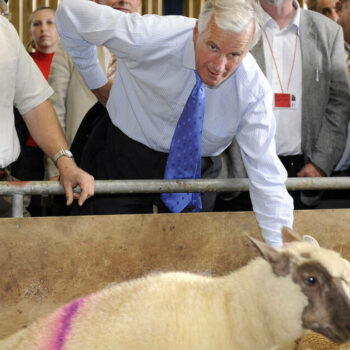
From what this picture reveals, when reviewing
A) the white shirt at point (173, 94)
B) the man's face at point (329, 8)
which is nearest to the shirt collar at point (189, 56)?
the white shirt at point (173, 94)

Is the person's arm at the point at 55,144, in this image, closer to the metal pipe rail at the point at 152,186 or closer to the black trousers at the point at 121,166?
the metal pipe rail at the point at 152,186

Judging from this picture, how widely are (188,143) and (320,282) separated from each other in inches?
28.7

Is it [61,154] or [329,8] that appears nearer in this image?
[61,154]

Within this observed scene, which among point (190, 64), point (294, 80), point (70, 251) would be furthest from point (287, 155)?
point (70, 251)

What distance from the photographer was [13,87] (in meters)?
1.99

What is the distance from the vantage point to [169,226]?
6.46 feet

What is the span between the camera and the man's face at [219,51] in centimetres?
182

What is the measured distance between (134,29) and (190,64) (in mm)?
219

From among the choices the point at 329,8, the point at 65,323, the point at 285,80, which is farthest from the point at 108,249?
the point at 329,8

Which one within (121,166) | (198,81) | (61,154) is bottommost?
(121,166)

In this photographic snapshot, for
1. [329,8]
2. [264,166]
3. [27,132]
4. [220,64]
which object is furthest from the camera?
[329,8]

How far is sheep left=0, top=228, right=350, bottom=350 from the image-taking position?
1.42 metres

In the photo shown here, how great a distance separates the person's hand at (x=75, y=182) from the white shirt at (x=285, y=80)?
0.92 m

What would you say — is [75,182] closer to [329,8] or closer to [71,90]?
[71,90]
